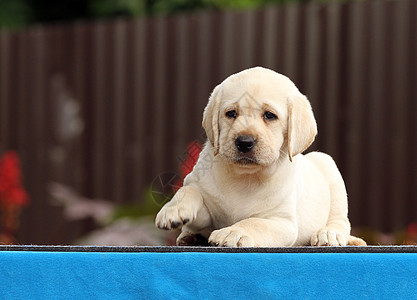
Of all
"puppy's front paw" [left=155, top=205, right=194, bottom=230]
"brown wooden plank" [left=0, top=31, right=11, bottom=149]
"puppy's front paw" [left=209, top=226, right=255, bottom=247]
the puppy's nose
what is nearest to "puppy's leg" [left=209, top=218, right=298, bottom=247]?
"puppy's front paw" [left=209, top=226, right=255, bottom=247]

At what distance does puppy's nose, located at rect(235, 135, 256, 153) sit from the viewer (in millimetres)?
1918

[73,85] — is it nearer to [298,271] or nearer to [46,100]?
[46,100]

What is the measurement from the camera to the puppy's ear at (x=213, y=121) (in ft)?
6.68

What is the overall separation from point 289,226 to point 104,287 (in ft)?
1.90

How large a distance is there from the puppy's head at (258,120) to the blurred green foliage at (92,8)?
9.31 metres

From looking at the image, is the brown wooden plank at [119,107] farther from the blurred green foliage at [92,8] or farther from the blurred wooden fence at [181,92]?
the blurred green foliage at [92,8]

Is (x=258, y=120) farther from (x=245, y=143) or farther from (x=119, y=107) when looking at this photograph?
(x=119, y=107)

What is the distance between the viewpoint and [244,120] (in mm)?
1969

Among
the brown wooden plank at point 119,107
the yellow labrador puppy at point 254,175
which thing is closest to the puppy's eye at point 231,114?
the yellow labrador puppy at point 254,175

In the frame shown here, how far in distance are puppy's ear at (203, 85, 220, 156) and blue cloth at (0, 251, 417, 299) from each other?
1.47 ft

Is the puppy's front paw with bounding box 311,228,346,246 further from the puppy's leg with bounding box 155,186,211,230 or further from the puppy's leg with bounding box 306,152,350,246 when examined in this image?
the puppy's leg with bounding box 155,186,211,230

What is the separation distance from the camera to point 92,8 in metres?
12.5

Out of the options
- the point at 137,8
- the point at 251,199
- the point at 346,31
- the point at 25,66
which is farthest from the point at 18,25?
the point at 251,199

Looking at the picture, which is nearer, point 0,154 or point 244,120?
point 244,120
